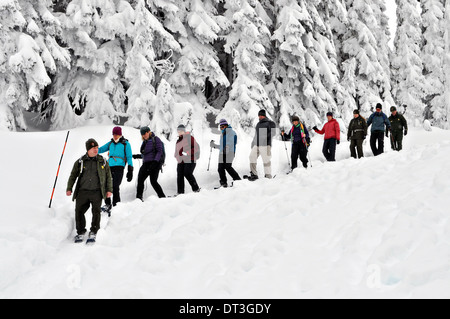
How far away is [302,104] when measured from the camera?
57.7 ft

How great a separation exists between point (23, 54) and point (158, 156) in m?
6.25

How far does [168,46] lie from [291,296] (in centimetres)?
1242

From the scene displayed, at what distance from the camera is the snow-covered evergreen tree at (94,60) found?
13.2m

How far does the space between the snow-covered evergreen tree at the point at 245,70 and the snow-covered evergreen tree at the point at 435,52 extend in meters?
20.0

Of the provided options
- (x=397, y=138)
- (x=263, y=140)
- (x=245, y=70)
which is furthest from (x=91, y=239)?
(x=397, y=138)

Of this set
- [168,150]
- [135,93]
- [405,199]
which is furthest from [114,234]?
[135,93]

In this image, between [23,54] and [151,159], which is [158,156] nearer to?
[151,159]

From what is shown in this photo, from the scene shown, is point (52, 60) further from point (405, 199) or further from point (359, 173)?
point (405, 199)

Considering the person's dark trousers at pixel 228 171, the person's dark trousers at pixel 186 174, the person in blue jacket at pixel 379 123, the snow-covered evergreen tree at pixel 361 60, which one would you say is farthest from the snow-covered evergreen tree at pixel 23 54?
the snow-covered evergreen tree at pixel 361 60

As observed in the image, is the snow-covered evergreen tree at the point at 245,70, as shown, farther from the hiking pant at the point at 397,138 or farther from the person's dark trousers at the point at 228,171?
the hiking pant at the point at 397,138

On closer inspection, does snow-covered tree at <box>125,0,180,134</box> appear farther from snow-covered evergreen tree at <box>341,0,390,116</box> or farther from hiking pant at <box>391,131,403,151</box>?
snow-covered evergreen tree at <box>341,0,390,116</box>

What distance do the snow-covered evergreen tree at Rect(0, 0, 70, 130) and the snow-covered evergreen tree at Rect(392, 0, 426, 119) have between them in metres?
23.7

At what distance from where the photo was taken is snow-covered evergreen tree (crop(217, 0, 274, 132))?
571 inches

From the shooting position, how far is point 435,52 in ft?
95.7
